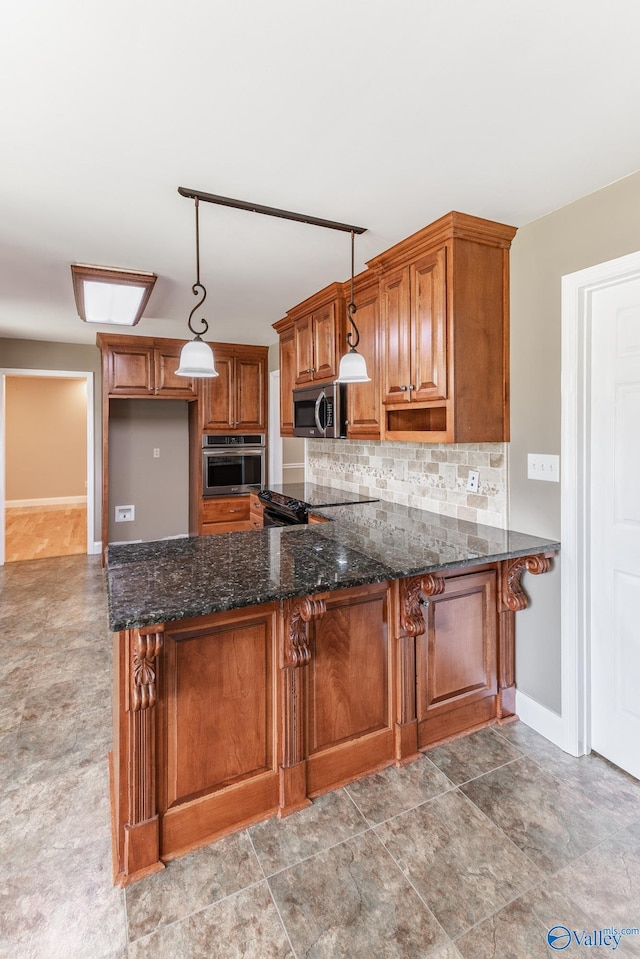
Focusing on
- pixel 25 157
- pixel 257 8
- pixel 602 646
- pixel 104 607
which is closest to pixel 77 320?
pixel 104 607

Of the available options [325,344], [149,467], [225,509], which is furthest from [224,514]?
[325,344]

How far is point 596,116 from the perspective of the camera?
1530 millimetres

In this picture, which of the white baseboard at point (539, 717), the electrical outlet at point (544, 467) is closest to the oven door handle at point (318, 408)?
the electrical outlet at point (544, 467)

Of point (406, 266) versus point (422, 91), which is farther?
point (406, 266)

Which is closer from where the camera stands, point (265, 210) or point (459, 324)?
point (265, 210)

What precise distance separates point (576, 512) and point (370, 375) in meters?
1.42

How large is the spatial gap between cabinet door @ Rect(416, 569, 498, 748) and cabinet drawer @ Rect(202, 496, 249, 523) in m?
3.57

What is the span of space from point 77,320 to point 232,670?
3823mm

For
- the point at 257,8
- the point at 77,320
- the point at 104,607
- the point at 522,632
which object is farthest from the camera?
the point at 77,320

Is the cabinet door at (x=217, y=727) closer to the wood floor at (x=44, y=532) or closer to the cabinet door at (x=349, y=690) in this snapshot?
the cabinet door at (x=349, y=690)

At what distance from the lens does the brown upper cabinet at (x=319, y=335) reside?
3322 millimetres

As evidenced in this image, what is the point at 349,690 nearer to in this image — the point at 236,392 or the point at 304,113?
the point at 304,113

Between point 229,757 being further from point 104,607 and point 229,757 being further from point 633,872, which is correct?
point 104,607

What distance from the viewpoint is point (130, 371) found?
5.03 metres
